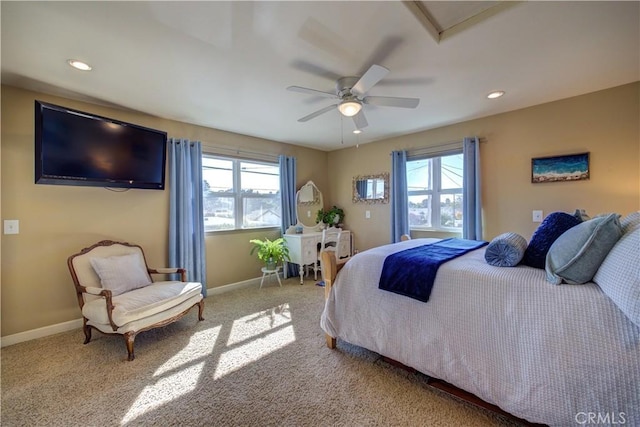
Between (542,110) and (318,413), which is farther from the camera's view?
(542,110)

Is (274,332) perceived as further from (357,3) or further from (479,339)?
(357,3)

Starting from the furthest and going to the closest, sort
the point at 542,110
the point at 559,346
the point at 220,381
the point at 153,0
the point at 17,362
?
the point at 542,110
the point at 17,362
the point at 220,381
the point at 153,0
the point at 559,346

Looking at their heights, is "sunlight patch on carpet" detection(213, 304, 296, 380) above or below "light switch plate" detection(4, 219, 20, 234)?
below

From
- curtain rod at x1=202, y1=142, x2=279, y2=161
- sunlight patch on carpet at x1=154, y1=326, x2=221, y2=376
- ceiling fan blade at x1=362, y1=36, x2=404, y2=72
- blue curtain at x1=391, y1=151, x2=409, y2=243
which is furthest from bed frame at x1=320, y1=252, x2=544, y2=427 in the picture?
curtain rod at x1=202, y1=142, x2=279, y2=161

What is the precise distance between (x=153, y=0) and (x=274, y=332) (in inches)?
105

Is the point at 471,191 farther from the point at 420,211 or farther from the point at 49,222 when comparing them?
the point at 49,222

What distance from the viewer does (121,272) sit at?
8.69ft

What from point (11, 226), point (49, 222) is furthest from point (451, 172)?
point (11, 226)

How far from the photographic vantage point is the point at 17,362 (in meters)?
2.16

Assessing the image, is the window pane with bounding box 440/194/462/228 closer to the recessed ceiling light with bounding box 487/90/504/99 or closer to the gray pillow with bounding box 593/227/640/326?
the recessed ceiling light with bounding box 487/90/504/99

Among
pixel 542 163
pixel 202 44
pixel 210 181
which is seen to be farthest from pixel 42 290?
pixel 542 163

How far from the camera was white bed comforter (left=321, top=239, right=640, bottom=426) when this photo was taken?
1.19 m

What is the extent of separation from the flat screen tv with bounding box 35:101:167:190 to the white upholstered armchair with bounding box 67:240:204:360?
727 mm

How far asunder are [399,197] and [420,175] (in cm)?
49
